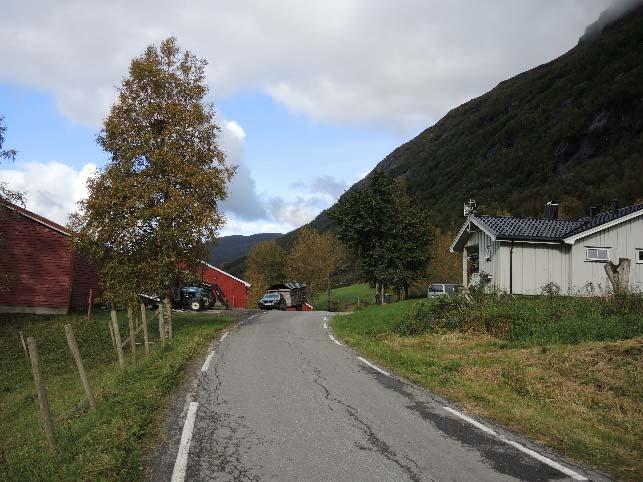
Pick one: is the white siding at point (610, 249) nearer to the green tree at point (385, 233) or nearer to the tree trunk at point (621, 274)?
the tree trunk at point (621, 274)

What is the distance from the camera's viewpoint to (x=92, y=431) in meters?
8.05

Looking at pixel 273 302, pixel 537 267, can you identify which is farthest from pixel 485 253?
pixel 273 302

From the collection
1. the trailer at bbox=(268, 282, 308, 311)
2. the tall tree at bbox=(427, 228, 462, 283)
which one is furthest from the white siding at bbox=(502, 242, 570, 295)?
the tall tree at bbox=(427, 228, 462, 283)

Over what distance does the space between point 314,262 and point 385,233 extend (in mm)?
34026

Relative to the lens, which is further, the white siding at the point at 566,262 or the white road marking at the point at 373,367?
the white siding at the point at 566,262

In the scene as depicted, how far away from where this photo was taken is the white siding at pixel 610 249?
27625mm

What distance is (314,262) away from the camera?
76312 millimetres

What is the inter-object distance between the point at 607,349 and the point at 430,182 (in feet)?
572

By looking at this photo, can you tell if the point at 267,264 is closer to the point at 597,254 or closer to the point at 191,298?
the point at 191,298

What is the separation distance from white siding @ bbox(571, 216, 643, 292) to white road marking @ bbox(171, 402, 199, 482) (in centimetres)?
2387

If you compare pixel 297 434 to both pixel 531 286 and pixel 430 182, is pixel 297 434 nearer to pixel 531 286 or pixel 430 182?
pixel 531 286

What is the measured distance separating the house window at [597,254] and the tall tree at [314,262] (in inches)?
1898

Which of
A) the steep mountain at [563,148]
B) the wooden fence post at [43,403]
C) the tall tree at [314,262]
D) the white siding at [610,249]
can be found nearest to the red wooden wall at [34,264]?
the wooden fence post at [43,403]

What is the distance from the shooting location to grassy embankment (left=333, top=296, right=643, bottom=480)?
8.01 m
